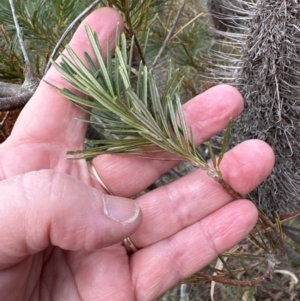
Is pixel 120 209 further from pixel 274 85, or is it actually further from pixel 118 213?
pixel 274 85

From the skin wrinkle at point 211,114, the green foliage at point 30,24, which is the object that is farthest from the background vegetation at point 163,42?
the skin wrinkle at point 211,114

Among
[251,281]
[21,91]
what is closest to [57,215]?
[21,91]

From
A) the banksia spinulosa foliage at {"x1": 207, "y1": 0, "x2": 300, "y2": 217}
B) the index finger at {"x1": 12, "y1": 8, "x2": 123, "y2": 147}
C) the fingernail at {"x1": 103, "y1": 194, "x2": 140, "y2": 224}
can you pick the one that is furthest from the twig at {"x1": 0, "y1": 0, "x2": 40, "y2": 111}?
the banksia spinulosa foliage at {"x1": 207, "y1": 0, "x2": 300, "y2": 217}

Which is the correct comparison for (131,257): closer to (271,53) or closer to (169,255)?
(169,255)

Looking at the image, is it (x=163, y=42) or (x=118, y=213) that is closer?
(x=118, y=213)

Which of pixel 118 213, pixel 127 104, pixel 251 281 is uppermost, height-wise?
pixel 127 104

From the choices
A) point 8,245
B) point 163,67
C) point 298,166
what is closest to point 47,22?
point 163,67

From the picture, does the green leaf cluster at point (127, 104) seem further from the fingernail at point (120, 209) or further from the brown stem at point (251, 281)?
the brown stem at point (251, 281)
